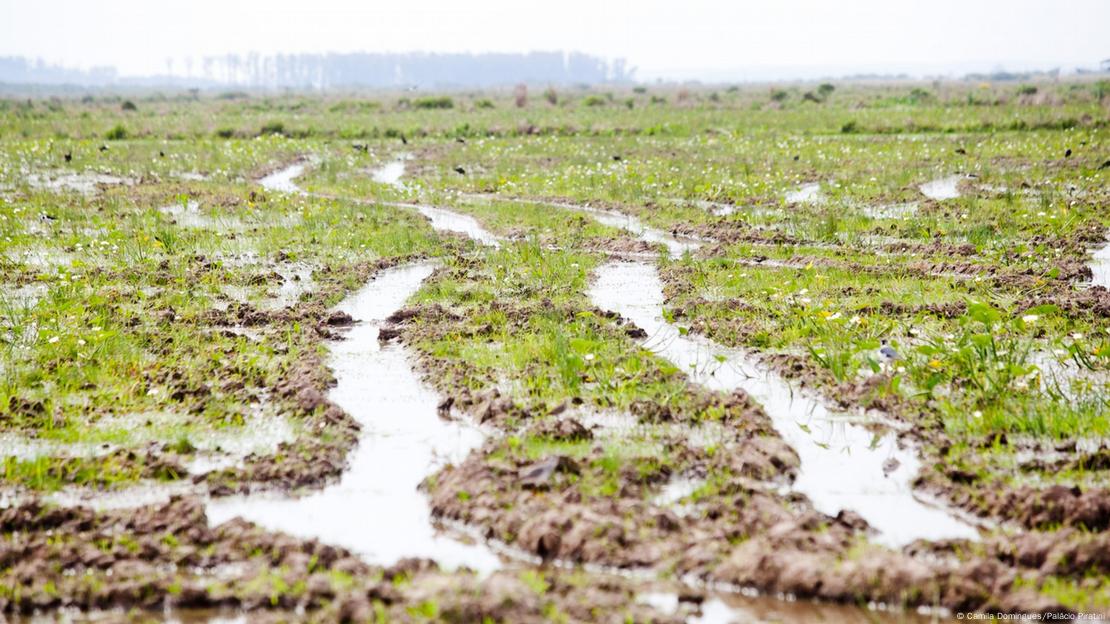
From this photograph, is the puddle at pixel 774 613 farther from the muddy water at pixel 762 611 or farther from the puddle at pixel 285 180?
the puddle at pixel 285 180

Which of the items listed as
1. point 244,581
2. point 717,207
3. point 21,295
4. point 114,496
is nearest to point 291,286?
point 21,295

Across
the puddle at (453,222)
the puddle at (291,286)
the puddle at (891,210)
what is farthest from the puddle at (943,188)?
the puddle at (291,286)

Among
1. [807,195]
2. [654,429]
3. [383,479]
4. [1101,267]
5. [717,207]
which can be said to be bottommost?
[383,479]

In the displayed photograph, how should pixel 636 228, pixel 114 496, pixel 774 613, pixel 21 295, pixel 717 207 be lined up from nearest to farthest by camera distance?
pixel 774 613, pixel 114 496, pixel 21 295, pixel 636 228, pixel 717 207

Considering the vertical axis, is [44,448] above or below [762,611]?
below

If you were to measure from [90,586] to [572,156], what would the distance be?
2612 centimetres

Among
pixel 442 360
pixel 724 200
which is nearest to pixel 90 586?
pixel 442 360

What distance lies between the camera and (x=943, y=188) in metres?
22.1

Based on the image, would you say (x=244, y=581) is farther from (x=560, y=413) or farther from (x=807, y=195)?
(x=807, y=195)

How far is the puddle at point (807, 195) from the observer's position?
2066 centimetres

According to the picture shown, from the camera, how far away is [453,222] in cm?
1961

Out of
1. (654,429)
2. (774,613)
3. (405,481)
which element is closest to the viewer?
(774,613)

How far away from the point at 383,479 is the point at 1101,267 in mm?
11440

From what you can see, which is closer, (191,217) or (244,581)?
(244,581)
